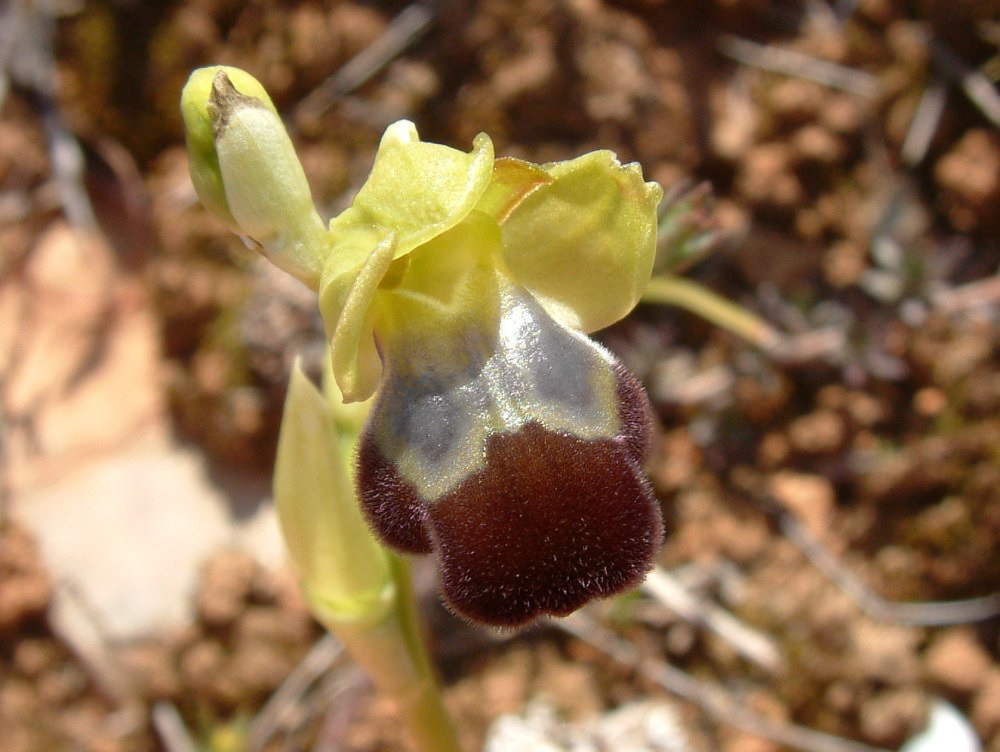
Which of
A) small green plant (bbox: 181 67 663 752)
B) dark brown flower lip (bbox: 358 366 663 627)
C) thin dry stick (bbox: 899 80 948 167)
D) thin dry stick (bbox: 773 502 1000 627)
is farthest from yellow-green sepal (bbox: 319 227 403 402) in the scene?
thin dry stick (bbox: 899 80 948 167)

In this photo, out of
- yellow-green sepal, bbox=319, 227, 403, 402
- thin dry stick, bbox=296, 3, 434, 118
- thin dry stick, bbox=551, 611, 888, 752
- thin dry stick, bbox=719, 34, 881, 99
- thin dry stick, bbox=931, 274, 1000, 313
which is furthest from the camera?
thin dry stick, bbox=719, 34, 881, 99

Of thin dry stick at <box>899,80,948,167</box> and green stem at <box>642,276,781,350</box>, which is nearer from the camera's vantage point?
green stem at <box>642,276,781,350</box>

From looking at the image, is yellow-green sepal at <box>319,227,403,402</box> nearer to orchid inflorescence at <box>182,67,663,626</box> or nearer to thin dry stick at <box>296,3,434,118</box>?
orchid inflorescence at <box>182,67,663,626</box>

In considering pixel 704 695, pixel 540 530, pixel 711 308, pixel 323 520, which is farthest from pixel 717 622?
pixel 540 530

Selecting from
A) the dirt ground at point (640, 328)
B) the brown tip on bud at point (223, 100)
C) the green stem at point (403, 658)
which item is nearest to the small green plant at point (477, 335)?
the brown tip on bud at point (223, 100)

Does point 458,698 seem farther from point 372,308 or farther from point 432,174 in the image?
point 432,174

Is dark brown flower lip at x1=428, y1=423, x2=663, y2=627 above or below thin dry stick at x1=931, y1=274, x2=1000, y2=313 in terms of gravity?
above
